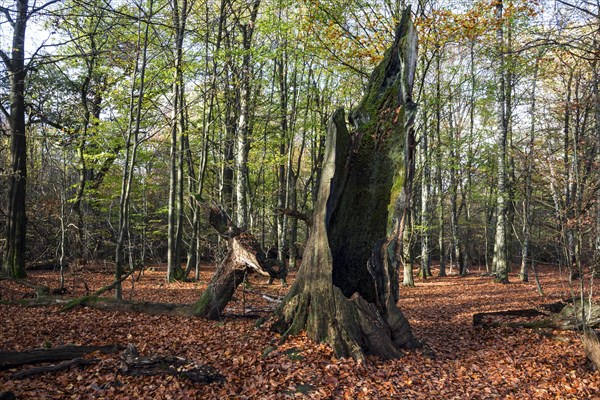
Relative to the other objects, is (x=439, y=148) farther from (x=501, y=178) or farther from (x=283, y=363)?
(x=283, y=363)

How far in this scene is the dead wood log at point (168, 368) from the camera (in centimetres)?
466

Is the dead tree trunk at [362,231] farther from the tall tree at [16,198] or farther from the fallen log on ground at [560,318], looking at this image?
the tall tree at [16,198]

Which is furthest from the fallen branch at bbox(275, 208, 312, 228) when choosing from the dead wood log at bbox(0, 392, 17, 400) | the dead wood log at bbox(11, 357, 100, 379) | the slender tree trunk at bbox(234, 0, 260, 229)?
the slender tree trunk at bbox(234, 0, 260, 229)

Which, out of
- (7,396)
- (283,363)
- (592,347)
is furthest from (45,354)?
(592,347)

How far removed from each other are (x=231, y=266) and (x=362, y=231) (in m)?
2.65

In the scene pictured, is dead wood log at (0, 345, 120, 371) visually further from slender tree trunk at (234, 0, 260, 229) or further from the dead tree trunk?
slender tree trunk at (234, 0, 260, 229)

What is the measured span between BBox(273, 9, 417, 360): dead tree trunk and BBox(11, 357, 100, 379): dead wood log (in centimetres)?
287

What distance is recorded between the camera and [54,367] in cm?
474

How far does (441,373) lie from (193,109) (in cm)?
1816

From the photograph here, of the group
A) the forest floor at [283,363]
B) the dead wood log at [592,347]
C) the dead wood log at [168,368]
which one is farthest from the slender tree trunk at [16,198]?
the dead wood log at [592,347]

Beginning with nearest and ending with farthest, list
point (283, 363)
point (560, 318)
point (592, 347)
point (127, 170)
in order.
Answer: point (283, 363) < point (592, 347) < point (560, 318) < point (127, 170)

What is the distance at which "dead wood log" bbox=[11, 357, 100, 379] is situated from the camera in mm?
4488

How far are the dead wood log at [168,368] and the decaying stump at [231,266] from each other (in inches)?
92.8

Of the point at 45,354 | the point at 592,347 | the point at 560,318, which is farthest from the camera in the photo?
the point at 560,318
